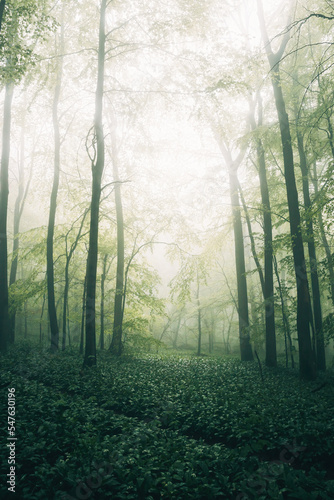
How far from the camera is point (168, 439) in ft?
13.6

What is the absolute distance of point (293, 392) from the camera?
6.94 metres

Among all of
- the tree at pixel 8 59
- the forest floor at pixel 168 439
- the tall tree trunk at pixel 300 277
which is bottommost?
the forest floor at pixel 168 439

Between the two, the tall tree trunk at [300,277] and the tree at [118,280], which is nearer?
the tall tree trunk at [300,277]

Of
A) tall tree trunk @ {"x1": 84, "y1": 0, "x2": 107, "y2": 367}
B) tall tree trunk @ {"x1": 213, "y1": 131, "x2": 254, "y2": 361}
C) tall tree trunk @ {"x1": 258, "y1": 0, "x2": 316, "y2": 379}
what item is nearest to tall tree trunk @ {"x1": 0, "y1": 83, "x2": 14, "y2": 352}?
tall tree trunk @ {"x1": 84, "y1": 0, "x2": 107, "y2": 367}

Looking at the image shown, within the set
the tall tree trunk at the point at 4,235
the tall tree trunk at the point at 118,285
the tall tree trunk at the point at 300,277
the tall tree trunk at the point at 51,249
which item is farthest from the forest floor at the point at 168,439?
the tall tree trunk at the point at 118,285

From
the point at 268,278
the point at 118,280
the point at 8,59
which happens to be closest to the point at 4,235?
the point at 118,280

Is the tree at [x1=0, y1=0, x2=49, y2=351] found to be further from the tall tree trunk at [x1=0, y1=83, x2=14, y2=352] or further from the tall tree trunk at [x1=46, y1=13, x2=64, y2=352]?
the tall tree trunk at [x1=46, y1=13, x2=64, y2=352]

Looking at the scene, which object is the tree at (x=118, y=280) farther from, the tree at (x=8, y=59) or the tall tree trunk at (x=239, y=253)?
the tall tree trunk at (x=239, y=253)

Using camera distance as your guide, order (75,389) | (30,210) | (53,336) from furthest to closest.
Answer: (30,210) < (53,336) < (75,389)

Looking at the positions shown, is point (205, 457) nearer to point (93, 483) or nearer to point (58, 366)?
point (93, 483)

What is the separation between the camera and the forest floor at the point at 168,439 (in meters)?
3.04

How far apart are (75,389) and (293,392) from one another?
4953 mm

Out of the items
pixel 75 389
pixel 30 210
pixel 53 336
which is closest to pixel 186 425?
pixel 75 389

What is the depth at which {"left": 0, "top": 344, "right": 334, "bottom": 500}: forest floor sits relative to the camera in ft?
9.98
